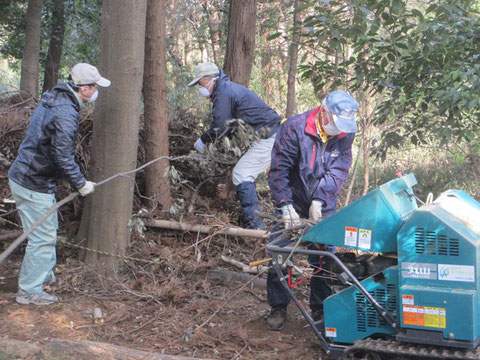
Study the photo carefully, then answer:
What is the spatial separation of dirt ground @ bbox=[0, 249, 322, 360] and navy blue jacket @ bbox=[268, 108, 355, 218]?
1.14 meters

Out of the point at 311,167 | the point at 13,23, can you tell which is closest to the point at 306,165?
the point at 311,167

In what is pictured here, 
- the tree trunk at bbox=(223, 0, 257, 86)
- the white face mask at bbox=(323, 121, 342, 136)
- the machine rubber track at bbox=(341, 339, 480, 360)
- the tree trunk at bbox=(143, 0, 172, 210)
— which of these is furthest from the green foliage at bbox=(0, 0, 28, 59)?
the machine rubber track at bbox=(341, 339, 480, 360)

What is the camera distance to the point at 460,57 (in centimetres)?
685

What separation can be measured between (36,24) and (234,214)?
6.10 metres

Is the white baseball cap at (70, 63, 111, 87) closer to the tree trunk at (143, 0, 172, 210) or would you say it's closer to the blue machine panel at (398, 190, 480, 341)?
the tree trunk at (143, 0, 172, 210)

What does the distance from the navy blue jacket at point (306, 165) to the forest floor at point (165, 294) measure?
3.07 feet

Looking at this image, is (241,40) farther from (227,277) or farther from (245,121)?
(227,277)

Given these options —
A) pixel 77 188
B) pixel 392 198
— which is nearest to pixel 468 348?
pixel 392 198

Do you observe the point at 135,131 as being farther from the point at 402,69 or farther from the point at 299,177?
the point at 402,69

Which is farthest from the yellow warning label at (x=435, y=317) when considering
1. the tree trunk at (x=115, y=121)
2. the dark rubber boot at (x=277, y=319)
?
the tree trunk at (x=115, y=121)

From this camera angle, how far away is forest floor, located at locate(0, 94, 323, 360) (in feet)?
15.0

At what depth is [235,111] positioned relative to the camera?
6.79 metres

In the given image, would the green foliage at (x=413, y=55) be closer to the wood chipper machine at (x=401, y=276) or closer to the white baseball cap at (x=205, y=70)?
the white baseball cap at (x=205, y=70)

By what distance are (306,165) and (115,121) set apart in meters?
2.17
